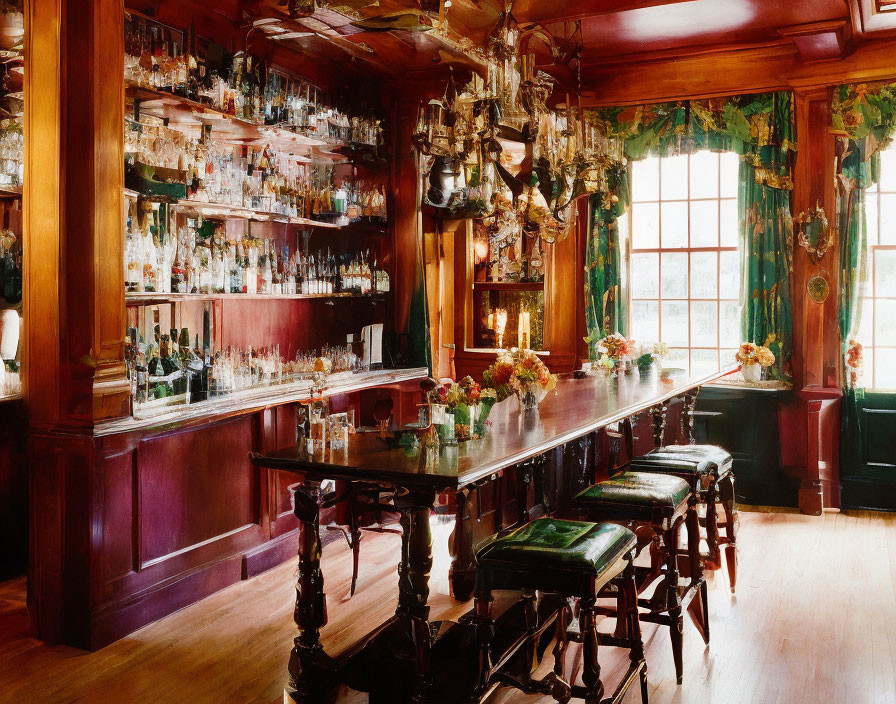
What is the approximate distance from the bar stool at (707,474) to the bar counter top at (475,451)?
288 mm

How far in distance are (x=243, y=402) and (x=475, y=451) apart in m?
1.93

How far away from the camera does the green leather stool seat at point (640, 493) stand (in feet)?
11.4

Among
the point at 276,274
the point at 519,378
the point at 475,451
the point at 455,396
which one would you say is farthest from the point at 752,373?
the point at 475,451

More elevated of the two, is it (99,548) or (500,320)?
(500,320)

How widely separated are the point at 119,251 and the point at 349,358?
245 centimetres

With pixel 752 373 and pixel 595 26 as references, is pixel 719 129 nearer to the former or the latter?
pixel 595 26

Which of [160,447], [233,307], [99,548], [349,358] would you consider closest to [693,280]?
[349,358]

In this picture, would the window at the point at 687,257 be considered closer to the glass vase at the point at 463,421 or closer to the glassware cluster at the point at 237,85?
the glassware cluster at the point at 237,85

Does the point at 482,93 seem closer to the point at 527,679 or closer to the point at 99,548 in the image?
the point at 527,679

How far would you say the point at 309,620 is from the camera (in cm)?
306

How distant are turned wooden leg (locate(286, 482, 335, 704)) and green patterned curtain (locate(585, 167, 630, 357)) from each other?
13.6 ft

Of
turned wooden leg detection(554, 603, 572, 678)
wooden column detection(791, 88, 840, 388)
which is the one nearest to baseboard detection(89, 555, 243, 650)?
turned wooden leg detection(554, 603, 572, 678)

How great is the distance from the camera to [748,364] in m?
6.03

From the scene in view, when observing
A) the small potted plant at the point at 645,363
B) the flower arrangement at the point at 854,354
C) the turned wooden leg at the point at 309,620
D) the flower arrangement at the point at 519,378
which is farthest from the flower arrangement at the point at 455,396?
the flower arrangement at the point at 854,354
